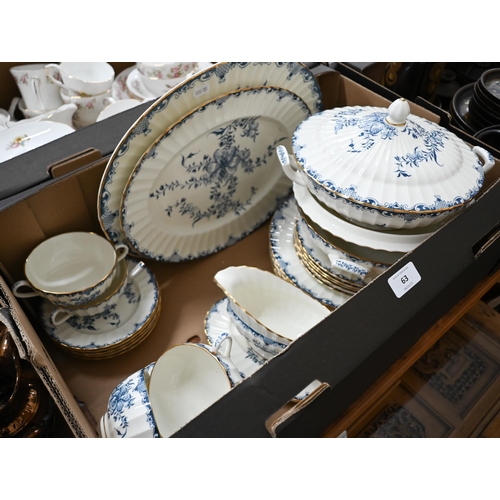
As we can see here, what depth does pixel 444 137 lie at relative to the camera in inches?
26.2

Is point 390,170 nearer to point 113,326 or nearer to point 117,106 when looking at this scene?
point 113,326

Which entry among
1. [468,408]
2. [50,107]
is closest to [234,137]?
[50,107]

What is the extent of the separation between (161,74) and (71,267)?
518 mm

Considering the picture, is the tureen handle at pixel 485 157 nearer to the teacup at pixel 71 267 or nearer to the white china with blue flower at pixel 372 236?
the white china with blue flower at pixel 372 236

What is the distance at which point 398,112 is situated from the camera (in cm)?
63

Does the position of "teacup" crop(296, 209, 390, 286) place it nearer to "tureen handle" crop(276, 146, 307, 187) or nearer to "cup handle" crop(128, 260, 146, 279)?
"tureen handle" crop(276, 146, 307, 187)

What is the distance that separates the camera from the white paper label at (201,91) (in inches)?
26.0

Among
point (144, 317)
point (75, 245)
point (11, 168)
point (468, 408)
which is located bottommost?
point (468, 408)

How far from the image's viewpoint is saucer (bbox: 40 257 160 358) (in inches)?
27.8

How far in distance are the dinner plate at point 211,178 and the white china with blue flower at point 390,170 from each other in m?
0.15

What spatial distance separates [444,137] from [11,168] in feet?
2.23
